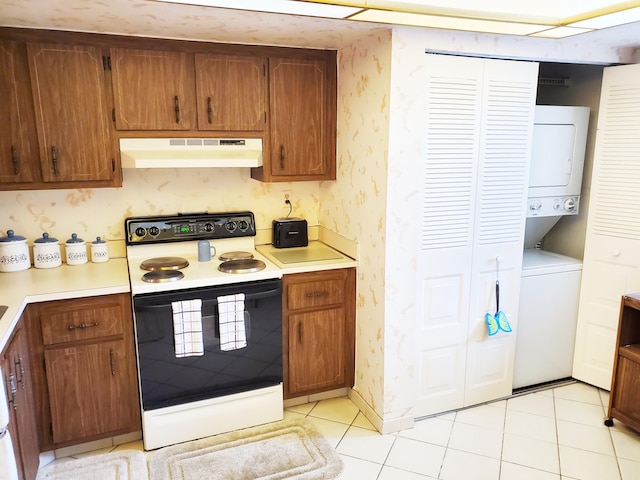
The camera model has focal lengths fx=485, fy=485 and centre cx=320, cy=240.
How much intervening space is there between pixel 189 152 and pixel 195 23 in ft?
2.38

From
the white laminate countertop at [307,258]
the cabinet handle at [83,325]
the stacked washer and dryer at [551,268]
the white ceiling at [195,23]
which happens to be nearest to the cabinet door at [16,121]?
the white ceiling at [195,23]

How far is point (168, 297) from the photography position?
2.47 metres

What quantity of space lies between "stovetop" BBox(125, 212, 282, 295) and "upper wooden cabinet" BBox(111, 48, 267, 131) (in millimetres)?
587

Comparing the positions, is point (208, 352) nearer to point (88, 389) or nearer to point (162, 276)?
point (162, 276)

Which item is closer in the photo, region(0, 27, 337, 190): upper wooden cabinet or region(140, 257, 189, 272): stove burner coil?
region(0, 27, 337, 190): upper wooden cabinet

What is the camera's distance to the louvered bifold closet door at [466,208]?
8.46 feet

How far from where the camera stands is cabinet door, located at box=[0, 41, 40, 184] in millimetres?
2426

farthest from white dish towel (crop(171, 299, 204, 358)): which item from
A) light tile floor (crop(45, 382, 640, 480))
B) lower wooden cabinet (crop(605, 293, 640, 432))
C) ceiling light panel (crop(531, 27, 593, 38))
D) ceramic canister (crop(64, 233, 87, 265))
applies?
lower wooden cabinet (crop(605, 293, 640, 432))

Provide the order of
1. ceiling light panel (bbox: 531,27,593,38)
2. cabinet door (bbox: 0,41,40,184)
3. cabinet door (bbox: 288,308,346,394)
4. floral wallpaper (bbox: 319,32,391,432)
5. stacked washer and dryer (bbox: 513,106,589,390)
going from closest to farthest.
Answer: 1. ceiling light panel (bbox: 531,27,593,38)
2. cabinet door (bbox: 0,41,40,184)
3. floral wallpaper (bbox: 319,32,391,432)
4. cabinet door (bbox: 288,308,346,394)
5. stacked washer and dryer (bbox: 513,106,589,390)

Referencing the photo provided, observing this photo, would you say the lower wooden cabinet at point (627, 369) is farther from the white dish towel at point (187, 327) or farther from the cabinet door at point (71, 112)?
the cabinet door at point (71, 112)

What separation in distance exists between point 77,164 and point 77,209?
377 mm

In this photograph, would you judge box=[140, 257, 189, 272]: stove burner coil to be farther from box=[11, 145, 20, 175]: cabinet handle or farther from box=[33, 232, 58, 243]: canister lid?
box=[11, 145, 20, 175]: cabinet handle

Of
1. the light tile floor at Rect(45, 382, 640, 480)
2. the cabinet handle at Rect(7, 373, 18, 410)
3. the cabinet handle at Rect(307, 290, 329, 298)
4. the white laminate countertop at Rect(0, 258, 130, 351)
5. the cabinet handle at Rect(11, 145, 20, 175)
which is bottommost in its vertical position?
the light tile floor at Rect(45, 382, 640, 480)

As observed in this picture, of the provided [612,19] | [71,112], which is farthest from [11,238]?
[612,19]
